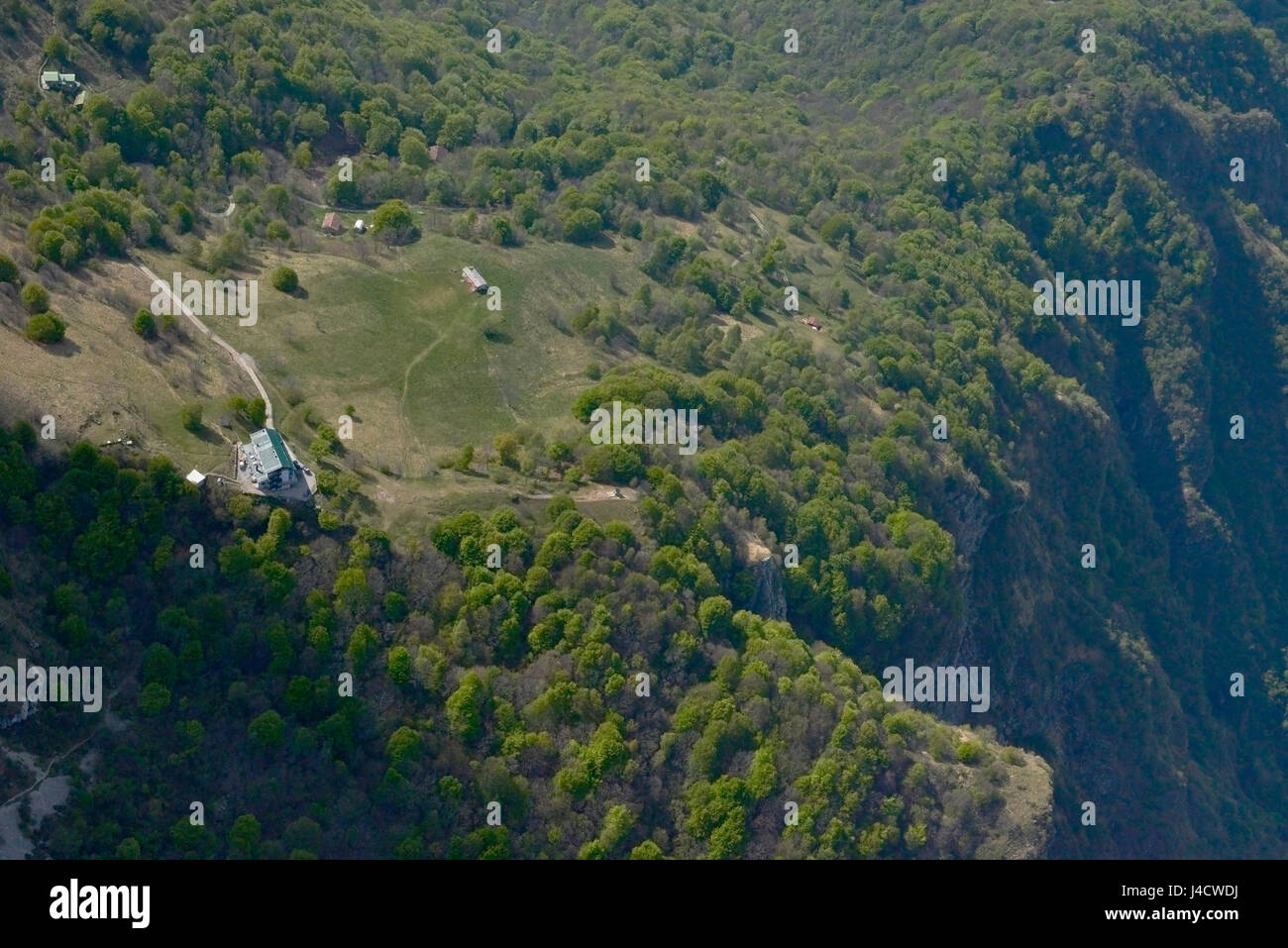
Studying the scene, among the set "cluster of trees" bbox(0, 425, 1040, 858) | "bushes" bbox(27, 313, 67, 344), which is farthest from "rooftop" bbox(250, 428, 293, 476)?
"bushes" bbox(27, 313, 67, 344)

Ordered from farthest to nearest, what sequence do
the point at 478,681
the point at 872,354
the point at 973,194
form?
the point at 973,194
the point at 872,354
the point at 478,681

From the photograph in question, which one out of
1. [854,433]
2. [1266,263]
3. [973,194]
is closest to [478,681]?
[854,433]

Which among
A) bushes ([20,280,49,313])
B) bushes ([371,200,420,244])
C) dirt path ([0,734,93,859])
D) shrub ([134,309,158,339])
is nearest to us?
dirt path ([0,734,93,859])

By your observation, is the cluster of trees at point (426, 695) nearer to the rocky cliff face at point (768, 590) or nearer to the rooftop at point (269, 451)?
the rooftop at point (269, 451)

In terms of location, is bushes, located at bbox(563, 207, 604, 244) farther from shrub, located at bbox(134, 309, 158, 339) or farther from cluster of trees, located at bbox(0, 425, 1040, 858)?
shrub, located at bbox(134, 309, 158, 339)

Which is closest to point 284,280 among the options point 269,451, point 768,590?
point 269,451

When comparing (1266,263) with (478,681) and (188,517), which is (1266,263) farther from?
(188,517)

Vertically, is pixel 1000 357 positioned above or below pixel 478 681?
above
